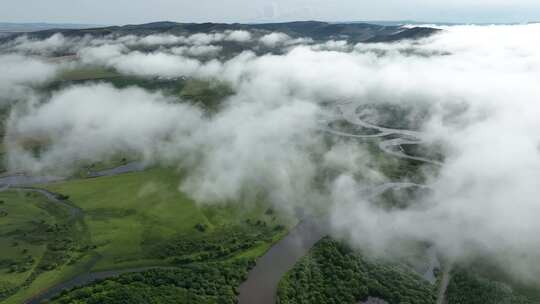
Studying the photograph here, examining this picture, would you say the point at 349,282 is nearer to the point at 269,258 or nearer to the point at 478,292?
the point at 269,258

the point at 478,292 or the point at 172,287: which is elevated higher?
the point at 478,292

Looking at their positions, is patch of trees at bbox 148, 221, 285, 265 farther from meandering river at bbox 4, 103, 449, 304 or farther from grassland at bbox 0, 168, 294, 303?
meandering river at bbox 4, 103, 449, 304

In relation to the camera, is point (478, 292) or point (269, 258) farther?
point (269, 258)

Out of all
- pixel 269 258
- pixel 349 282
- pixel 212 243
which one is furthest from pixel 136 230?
pixel 349 282

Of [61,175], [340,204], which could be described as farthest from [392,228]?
[61,175]

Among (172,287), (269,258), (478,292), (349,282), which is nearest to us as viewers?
(478,292)

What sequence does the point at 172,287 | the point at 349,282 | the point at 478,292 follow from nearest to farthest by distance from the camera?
the point at 478,292 → the point at 172,287 → the point at 349,282

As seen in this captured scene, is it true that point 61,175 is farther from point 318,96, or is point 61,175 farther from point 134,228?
point 318,96
